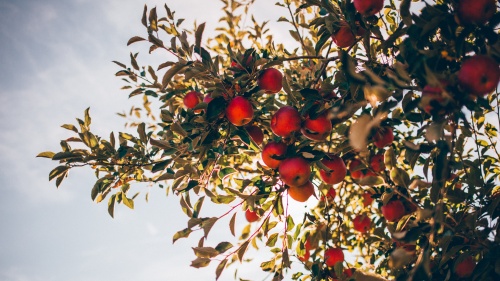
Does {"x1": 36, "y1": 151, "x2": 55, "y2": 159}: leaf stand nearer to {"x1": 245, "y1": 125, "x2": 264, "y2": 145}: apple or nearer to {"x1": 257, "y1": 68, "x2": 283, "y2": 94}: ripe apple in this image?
{"x1": 245, "y1": 125, "x2": 264, "y2": 145}: apple

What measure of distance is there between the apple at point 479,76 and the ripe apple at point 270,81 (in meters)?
1.11

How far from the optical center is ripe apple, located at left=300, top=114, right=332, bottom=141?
6.52 feet

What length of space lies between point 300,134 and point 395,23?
150 centimetres

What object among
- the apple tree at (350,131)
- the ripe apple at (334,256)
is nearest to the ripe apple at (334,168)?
the apple tree at (350,131)

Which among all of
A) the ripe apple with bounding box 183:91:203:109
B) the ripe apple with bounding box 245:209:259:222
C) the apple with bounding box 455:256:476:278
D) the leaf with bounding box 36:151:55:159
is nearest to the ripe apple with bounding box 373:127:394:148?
the apple with bounding box 455:256:476:278

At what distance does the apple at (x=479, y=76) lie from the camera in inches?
50.1

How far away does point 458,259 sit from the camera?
71.0 inches

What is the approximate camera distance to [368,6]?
1934mm

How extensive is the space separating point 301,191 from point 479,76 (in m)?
1.21

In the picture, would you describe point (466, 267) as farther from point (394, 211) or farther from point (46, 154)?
point (46, 154)

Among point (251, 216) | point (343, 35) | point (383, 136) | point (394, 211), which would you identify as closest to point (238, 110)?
point (343, 35)

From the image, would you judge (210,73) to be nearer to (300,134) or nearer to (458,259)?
(300,134)

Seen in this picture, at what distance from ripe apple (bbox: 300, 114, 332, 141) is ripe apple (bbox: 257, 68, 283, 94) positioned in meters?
0.33

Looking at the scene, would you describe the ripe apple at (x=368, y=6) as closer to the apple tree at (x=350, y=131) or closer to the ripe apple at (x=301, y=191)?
the apple tree at (x=350, y=131)
